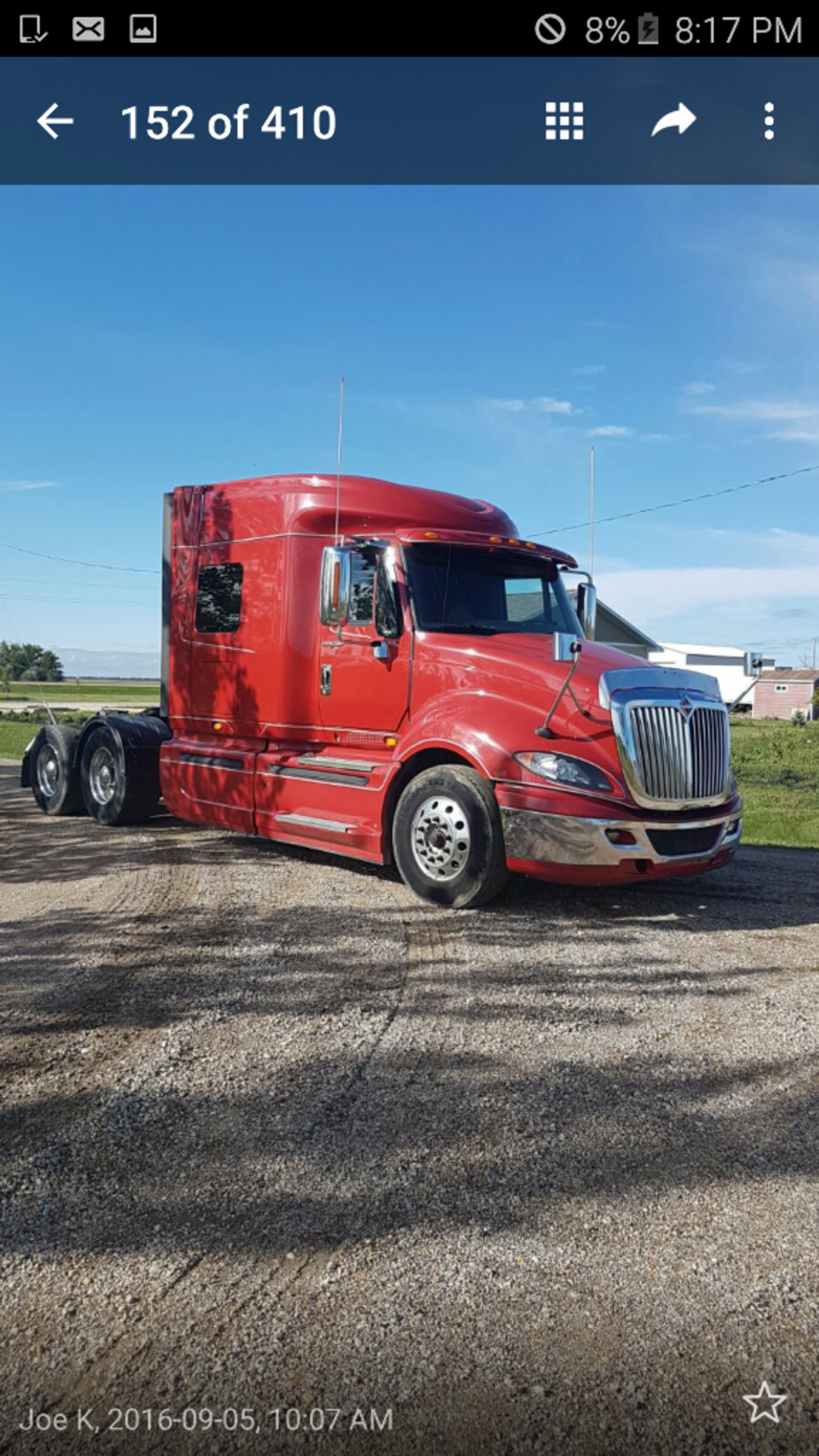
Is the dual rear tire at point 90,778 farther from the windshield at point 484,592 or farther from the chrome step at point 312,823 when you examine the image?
the windshield at point 484,592

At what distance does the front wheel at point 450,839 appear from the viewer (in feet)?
24.2

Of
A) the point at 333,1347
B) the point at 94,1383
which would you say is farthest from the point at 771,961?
the point at 94,1383

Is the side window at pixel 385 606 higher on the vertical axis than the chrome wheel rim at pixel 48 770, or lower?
higher

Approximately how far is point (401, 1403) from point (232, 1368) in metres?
0.42

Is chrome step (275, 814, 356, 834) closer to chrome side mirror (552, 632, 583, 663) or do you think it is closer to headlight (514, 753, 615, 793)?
headlight (514, 753, 615, 793)

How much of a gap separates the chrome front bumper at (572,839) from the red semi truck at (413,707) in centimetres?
1

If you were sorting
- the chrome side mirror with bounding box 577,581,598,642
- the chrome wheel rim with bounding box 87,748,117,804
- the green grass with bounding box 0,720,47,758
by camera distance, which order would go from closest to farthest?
the chrome side mirror with bounding box 577,581,598,642, the chrome wheel rim with bounding box 87,748,117,804, the green grass with bounding box 0,720,47,758

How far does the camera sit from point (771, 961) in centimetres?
640

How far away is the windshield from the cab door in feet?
0.76

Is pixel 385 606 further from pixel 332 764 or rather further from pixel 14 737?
pixel 14 737

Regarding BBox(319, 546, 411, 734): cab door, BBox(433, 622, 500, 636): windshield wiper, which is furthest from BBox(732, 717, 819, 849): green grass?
BBox(319, 546, 411, 734): cab door

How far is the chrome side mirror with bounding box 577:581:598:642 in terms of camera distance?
937cm

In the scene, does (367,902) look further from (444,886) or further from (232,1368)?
(232,1368)

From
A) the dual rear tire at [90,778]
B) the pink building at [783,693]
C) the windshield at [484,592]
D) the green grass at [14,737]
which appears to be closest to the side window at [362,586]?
the windshield at [484,592]
